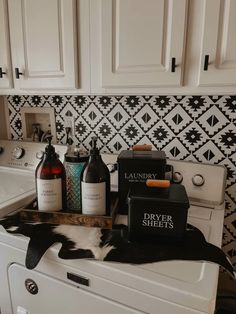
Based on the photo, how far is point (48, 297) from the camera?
2.79 ft

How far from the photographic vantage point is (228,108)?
1.22 meters

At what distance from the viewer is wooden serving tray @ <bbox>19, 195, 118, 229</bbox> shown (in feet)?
3.05

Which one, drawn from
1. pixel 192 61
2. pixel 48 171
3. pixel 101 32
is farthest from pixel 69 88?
pixel 192 61

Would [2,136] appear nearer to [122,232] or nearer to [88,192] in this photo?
[88,192]

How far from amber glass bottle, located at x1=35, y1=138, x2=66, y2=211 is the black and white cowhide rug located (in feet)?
0.30

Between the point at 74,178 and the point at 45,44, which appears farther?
the point at 45,44

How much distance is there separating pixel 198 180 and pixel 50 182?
0.68 metres

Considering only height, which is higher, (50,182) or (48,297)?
(50,182)

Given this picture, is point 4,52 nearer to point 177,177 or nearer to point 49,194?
point 49,194

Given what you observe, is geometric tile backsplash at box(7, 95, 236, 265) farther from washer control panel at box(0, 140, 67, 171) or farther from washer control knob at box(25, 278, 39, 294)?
washer control knob at box(25, 278, 39, 294)

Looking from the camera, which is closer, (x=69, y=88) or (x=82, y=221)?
(x=82, y=221)

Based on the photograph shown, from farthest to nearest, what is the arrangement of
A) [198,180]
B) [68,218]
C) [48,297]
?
[198,180] < [68,218] < [48,297]

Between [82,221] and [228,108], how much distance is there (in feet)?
2.90

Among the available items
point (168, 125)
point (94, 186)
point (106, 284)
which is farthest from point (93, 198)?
point (168, 125)
